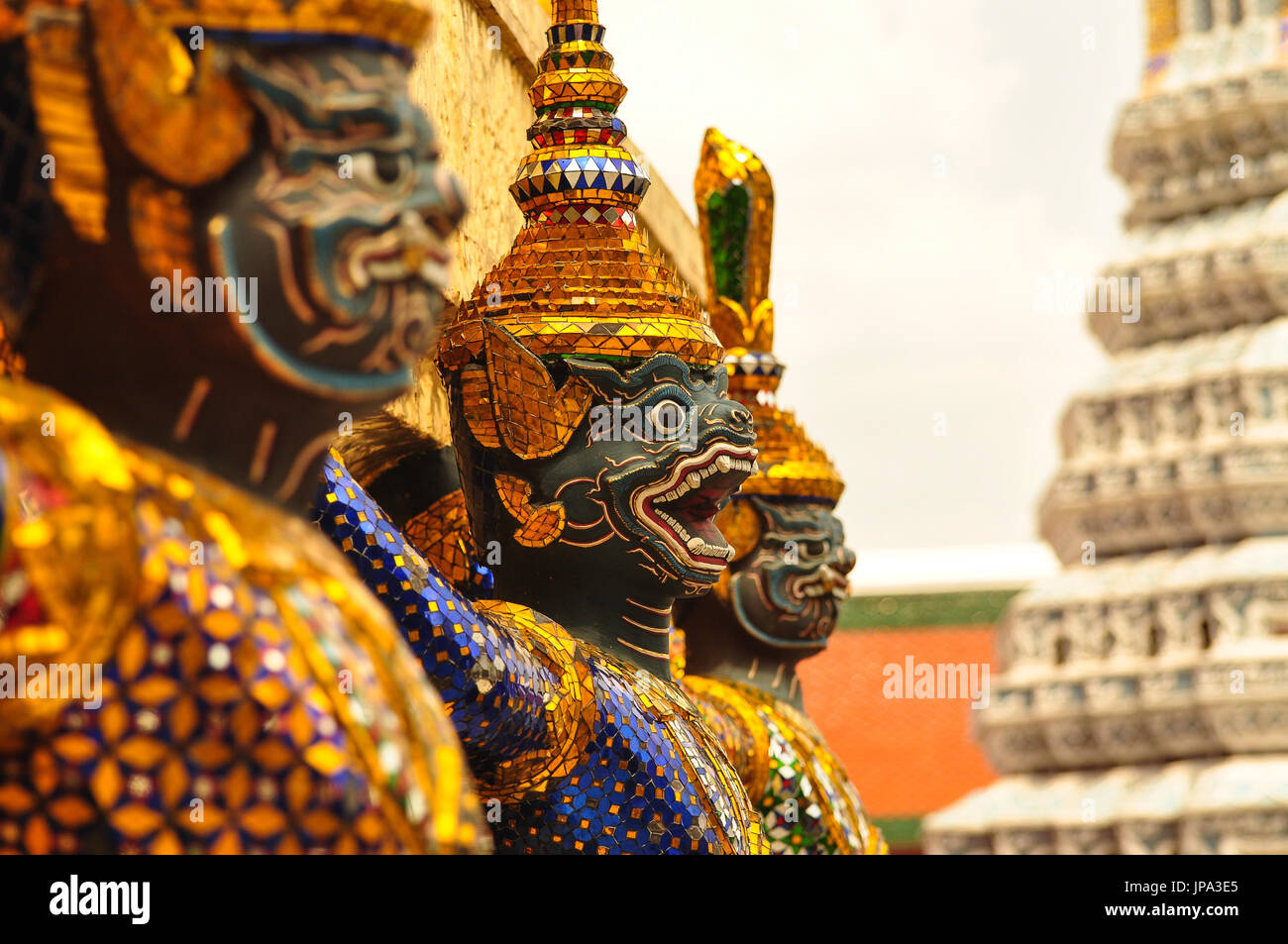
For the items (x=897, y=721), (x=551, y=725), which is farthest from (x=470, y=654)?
(x=897, y=721)

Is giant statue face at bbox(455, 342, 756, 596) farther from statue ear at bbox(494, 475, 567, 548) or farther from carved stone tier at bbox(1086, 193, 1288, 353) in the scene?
carved stone tier at bbox(1086, 193, 1288, 353)

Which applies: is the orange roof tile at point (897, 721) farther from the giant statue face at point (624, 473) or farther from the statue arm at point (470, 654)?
the statue arm at point (470, 654)

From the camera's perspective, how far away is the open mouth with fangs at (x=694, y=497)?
4.16m

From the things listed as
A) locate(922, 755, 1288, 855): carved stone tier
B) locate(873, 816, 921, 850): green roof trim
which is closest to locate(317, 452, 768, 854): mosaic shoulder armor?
locate(922, 755, 1288, 855): carved stone tier

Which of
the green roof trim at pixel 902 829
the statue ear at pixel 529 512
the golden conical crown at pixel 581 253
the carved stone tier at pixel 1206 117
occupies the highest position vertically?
the carved stone tier at pixel 1206 117

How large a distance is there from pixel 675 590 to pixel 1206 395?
10.3 metres

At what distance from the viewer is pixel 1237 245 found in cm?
1408

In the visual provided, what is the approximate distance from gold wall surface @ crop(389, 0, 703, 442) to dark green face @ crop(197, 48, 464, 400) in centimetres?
233

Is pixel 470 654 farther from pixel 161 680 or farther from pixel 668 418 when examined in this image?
pixel 161 680

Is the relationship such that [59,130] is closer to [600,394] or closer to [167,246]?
[167,246]

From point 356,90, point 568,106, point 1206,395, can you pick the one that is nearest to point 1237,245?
point 1206,395

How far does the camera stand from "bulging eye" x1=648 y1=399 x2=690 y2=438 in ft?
13.8

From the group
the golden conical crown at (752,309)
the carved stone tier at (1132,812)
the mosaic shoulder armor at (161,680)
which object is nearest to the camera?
the mosaic shoulder armor at (161,680)

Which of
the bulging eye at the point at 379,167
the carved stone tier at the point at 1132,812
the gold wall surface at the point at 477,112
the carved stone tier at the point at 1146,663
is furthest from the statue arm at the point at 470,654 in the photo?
the carved stone tier at the point at 1146,663
